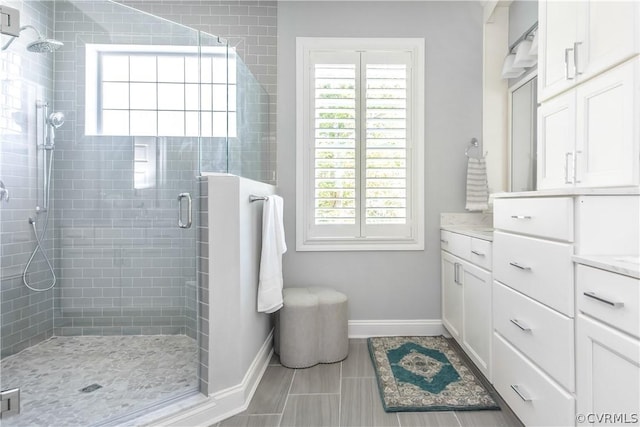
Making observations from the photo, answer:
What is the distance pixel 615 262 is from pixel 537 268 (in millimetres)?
375

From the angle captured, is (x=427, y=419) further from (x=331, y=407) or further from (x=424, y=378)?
(x=331, y=407)

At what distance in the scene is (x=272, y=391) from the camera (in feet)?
6.75

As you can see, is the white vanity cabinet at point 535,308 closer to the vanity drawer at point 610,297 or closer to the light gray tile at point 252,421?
the vanity drawer at point 610,297

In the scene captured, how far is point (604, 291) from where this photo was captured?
3.67 feet

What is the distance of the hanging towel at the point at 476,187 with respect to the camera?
2.83m

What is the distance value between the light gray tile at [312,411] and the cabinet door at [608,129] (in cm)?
163

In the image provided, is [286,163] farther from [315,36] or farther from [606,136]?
[606,136]

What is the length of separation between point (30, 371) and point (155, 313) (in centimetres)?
61

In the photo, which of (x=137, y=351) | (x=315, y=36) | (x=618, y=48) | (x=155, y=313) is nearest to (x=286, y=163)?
(x=315, y=36)

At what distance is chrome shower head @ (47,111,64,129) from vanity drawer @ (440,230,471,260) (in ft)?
8.27

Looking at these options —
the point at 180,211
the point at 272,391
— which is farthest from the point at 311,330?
the point at 180,211

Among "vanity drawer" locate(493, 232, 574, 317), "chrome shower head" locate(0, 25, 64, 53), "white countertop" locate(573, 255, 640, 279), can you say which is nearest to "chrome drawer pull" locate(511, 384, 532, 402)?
"vanity drawer" locate(493, 232, 574, 317)

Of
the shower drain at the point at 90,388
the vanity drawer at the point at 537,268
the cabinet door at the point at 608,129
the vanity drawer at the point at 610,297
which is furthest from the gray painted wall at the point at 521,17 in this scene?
the shower drain at the point at 90,388
